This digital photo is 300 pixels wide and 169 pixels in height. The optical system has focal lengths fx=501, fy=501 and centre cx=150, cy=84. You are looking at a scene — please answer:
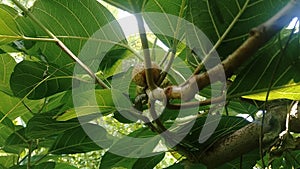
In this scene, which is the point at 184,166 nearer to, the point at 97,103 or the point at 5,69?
the point at 97,103

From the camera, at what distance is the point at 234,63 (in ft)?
0.96

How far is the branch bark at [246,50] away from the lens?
23 cm

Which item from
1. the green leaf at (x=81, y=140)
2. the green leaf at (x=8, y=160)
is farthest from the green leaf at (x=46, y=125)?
the green leaf at (x=8, y=160)

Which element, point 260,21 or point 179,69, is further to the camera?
point 179,69

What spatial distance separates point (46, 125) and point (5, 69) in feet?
0.46

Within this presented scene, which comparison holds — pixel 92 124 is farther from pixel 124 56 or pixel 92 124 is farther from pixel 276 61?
pixel 276 61

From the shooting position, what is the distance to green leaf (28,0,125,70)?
Result: 1.78 ft

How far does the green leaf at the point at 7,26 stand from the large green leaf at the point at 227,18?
212mm

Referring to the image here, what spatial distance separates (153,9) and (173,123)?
167mm

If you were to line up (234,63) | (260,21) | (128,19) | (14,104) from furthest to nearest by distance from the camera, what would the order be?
(14,104), (128,19), (260,21), (234,63)

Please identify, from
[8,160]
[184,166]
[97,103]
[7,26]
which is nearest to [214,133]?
[184,166]

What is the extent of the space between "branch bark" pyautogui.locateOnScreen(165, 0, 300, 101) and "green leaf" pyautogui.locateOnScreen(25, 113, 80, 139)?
202 mm

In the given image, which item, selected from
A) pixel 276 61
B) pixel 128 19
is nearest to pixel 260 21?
pixel 276 61

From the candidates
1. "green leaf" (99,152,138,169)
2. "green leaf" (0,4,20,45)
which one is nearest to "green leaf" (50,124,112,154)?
"green leaf" (99,152,138,169)
